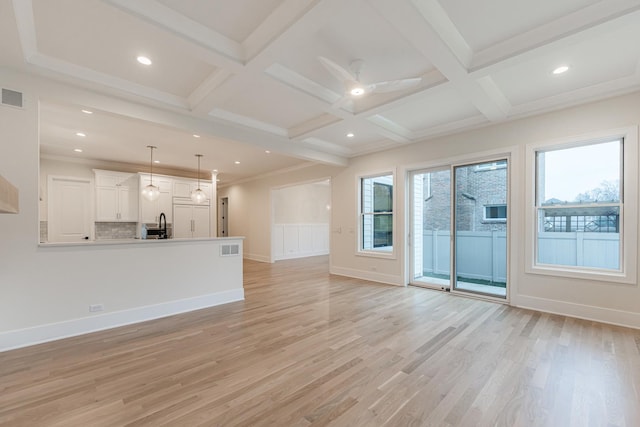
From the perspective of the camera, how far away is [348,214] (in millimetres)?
6582

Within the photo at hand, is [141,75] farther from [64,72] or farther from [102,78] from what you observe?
[64,72]

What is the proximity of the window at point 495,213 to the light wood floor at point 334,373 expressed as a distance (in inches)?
59.6

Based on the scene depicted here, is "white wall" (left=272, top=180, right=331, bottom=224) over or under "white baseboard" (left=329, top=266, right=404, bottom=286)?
over

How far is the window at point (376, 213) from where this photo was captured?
5965 mm

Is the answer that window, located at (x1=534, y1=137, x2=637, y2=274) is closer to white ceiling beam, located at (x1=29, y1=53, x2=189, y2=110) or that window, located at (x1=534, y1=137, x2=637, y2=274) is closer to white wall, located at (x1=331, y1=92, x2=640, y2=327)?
white wall, located at (x1=331, y1=92, x2=640, y2=327)

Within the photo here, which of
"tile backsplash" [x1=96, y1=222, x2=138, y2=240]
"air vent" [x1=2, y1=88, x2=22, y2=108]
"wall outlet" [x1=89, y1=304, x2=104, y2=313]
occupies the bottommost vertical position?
"wall outlet" [x1=89, y1=304, x2=104, y2=313]

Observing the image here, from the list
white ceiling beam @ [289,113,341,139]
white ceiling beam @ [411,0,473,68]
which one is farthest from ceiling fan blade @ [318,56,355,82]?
white ceiling beam @ [289,113,341,139]

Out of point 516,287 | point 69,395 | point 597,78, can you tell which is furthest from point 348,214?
point 69,395

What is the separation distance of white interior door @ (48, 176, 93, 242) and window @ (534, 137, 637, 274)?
9347 millimetres

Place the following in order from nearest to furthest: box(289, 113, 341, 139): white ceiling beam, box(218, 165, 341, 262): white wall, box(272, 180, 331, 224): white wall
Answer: box(289, 113, 341, 139): white ceiling beam → box(218, 165, 341, 262): white wall → box(272, 180, 331, 224): white wall

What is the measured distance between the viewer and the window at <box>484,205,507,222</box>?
4500 millimetres

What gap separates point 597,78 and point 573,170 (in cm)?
123

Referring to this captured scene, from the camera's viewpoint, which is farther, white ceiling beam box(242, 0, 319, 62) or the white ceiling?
the white ceiling

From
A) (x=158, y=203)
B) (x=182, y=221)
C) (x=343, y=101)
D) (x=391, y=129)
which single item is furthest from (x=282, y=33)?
(x=182, y=221)
